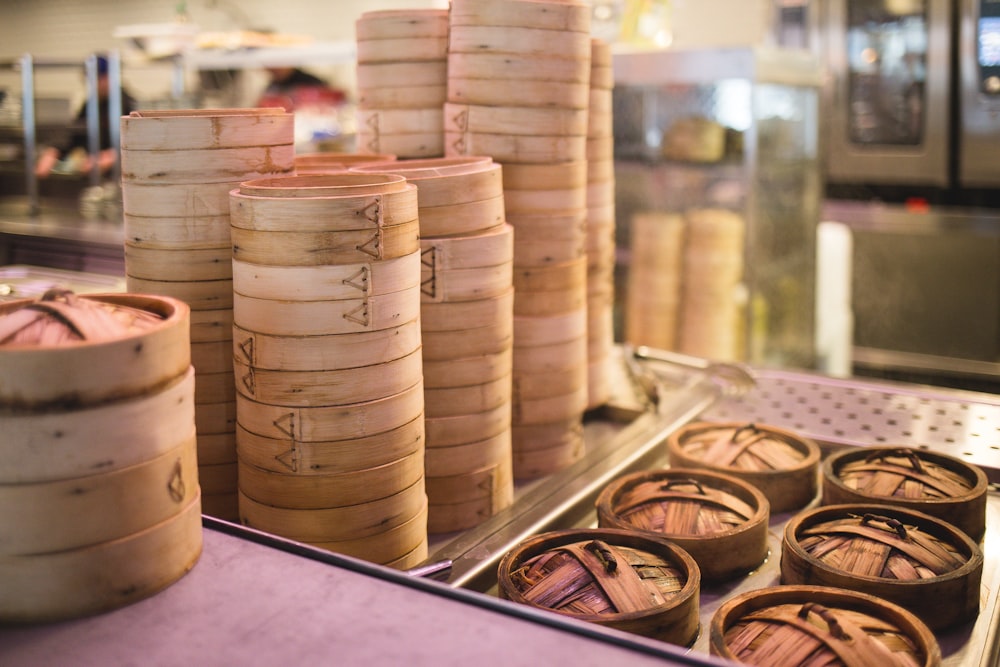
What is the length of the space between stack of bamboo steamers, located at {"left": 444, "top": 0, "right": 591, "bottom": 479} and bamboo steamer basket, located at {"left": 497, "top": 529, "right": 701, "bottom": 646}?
1.76 feet

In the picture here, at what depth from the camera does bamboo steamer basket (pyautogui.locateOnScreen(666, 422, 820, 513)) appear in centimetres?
173

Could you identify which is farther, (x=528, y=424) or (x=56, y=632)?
(x=528, y=424)

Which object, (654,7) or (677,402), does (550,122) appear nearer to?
(677,402)

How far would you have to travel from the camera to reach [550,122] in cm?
185

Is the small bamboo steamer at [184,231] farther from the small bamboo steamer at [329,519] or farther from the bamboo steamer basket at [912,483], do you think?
the bamboo steamer basket at [912,483]

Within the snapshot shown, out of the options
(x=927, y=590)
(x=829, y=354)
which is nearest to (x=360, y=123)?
(x=927, y=590)

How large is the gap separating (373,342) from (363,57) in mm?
878

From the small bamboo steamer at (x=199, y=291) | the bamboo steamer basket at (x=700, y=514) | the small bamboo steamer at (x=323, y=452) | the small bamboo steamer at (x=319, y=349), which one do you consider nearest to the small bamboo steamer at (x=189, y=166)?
the small bamboo steamer at (x=199, y=291)

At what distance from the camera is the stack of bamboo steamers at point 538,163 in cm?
179

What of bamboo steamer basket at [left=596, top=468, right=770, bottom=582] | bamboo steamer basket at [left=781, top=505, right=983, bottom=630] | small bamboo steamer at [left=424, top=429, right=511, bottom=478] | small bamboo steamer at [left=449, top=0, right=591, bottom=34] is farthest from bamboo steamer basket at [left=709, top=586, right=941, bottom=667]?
small bamboo steamer at [left=449, top=0, right=591, bottom=34]

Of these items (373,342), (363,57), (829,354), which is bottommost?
(829,354)

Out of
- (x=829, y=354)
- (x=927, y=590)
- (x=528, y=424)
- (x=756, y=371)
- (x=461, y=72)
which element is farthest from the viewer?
(x=829, y=354)

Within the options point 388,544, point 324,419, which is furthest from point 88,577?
point 388,544

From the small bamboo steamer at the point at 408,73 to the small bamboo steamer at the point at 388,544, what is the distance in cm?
88
